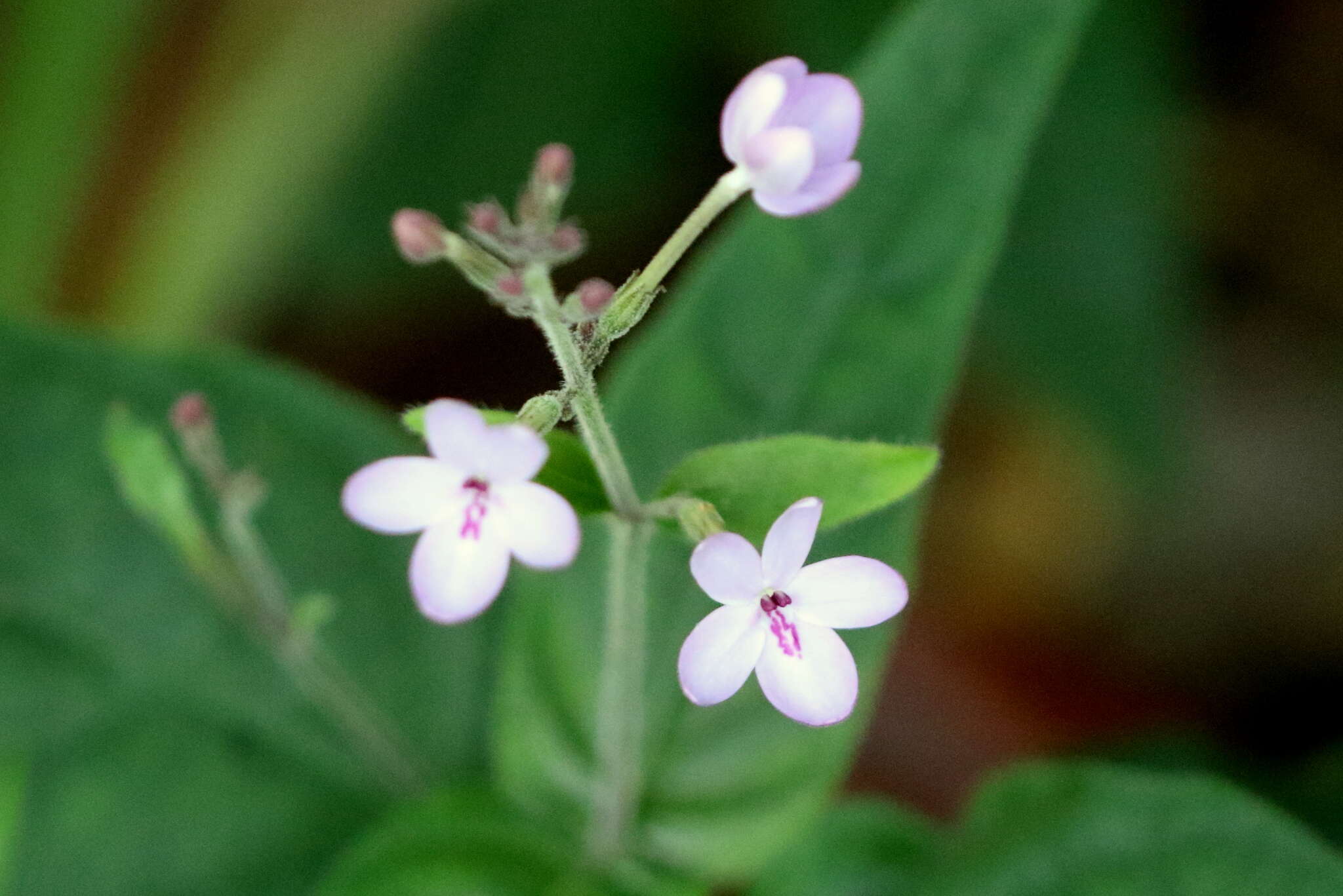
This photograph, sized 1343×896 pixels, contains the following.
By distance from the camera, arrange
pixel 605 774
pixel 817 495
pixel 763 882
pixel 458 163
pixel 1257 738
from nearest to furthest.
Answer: pixel 817 495 < pixel 605 774 < pixel 763 882 < pixel 1257 738 < pixel 458 163

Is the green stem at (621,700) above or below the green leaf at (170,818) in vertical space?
above

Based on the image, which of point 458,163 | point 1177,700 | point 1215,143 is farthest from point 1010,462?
point 458,163

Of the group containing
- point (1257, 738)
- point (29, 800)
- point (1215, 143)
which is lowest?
point (29, 800)

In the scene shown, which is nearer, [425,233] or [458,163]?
[425,233]

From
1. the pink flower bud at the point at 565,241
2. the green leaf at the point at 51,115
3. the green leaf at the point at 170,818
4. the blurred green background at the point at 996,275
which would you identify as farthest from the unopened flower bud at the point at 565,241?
the green leaf at the point at 51,115

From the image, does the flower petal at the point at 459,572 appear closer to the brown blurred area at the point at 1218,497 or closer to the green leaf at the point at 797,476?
the green leaf at the point at 797,476

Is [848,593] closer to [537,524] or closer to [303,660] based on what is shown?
[537,524]

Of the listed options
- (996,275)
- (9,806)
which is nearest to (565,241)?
(9,806)

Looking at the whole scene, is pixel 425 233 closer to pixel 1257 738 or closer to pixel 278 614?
pixel 278 614
